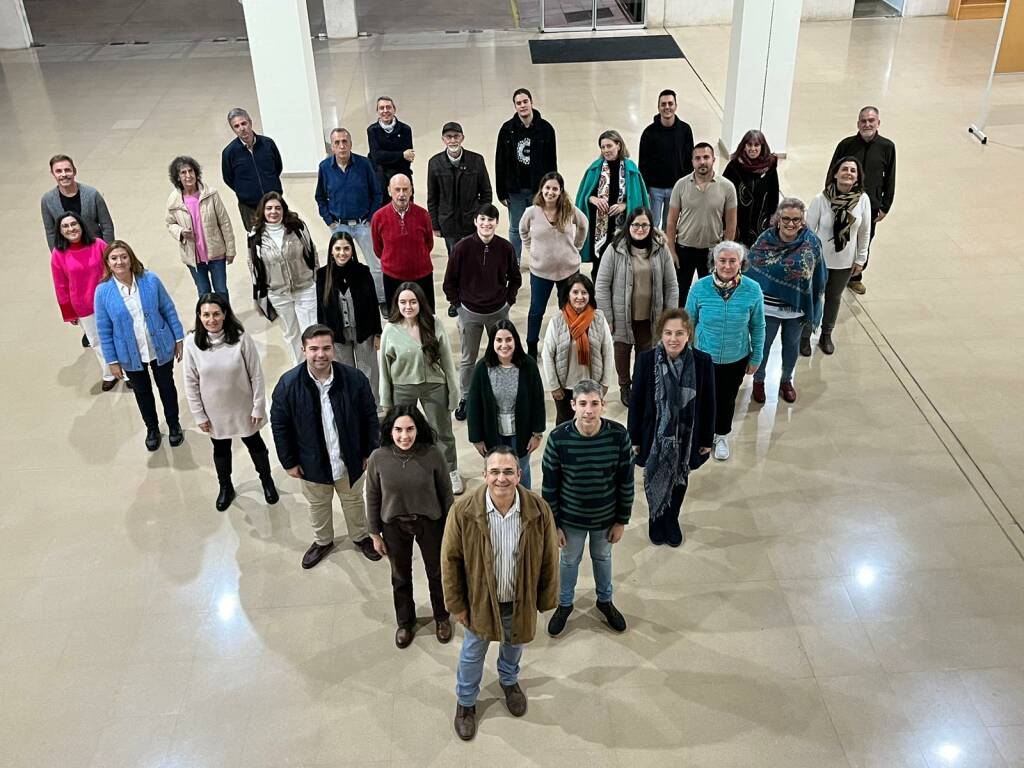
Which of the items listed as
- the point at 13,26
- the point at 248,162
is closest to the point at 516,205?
the point at 248,162

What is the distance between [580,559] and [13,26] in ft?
51.7

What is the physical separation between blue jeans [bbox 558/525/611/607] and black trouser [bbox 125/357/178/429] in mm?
2958

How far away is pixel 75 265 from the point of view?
6387 millimetres

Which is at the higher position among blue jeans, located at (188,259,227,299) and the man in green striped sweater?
the man in green striped sweater

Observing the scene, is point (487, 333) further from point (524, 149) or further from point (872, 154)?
point (872, 154)

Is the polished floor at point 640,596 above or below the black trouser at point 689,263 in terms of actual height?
below

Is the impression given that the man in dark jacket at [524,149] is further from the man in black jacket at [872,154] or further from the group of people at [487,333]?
the man in black jacket at [872,154]

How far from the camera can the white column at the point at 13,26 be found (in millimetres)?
15758

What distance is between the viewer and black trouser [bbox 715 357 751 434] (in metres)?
5.65

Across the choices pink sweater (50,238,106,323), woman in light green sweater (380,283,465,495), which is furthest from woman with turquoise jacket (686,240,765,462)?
pink sweater (50,238,106,323)

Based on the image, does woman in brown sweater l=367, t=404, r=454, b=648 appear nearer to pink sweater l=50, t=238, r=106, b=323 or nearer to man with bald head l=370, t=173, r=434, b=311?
man with bald head l=370, t=173, r=434, b=311

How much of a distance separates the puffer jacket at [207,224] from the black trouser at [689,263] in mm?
3376

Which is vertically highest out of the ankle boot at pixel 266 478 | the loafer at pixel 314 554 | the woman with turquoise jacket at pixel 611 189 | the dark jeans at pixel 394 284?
the woman with turquoise jacket at pixel 611 189

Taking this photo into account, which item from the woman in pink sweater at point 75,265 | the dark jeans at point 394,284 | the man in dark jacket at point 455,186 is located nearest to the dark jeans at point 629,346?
the dark jeans at point 394,284
